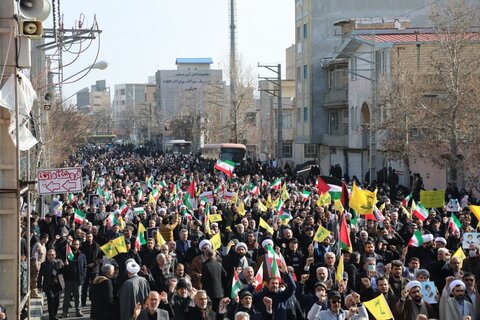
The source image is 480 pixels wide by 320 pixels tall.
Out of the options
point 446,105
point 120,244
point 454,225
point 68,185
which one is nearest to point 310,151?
point 446,105

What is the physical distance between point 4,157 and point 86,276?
7.66m

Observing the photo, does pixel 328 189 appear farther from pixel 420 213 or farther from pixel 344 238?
pixel 344 238

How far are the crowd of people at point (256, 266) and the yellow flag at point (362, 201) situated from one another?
30cm

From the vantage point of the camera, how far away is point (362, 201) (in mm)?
19188

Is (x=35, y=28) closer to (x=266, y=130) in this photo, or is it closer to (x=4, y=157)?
(x=4, y=157)

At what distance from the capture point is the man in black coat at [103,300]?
512 inches

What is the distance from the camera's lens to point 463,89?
1251 inches

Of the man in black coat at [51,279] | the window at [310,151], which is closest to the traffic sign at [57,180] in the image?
the man in black coat at [51,279]

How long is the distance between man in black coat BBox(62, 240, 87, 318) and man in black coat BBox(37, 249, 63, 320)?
1.18 feet

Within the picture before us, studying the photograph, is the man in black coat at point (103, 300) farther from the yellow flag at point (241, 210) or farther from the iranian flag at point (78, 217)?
the yellow flag at point (241, 210)

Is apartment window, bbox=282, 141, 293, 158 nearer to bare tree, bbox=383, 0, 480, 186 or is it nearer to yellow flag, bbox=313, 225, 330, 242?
bare tree, bbox=383, 0, 480, 186

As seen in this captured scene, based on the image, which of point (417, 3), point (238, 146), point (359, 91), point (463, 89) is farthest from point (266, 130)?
point (463, 89)

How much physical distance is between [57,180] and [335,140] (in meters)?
45.2

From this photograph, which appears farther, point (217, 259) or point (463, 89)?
point (463, 89)
